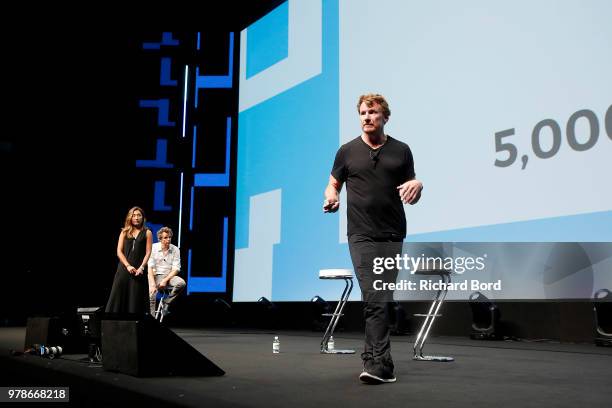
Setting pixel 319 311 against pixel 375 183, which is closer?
pixel 375 183

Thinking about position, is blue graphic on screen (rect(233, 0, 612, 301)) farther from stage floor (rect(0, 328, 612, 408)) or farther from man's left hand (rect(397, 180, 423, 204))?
man's left hand (rect(397, 180, 423, 204))

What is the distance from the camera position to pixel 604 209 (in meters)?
4.19

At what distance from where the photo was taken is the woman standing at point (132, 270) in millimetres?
4438

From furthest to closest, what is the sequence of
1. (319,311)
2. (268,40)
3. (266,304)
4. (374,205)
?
(268,40), (266,304), (319,311), (374,205)

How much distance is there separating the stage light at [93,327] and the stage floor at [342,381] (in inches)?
5.2

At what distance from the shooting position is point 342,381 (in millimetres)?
2625

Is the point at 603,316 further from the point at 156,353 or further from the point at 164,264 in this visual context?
the point at 164,264

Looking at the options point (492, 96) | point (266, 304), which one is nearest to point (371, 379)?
point (492, 96)

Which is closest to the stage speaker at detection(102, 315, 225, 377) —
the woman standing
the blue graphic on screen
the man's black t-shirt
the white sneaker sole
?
the white sneaker sole

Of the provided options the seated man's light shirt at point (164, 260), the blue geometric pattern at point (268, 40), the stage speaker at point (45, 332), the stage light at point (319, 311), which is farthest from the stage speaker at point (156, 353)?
the blue geometric pattern at point (268, 40)

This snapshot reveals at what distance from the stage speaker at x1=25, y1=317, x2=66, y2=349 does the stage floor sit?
16 centimetres

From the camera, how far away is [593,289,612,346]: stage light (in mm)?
4455

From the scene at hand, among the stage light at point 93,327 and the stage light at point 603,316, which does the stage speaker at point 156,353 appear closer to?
the stage light at point 93,327

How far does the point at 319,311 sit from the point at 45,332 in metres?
3.45
